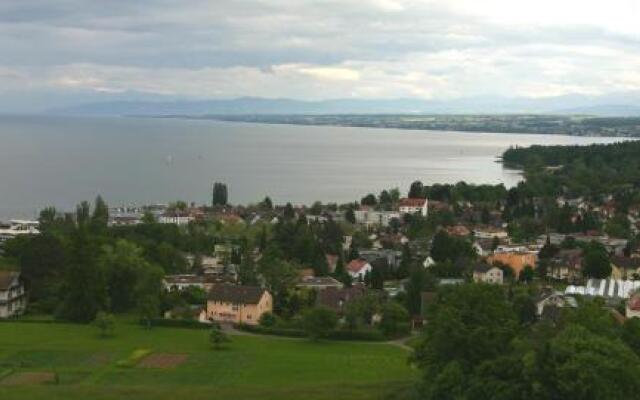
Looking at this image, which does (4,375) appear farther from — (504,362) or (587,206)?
(587,206)

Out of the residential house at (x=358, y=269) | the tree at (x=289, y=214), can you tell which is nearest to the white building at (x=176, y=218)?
the tree at (x=289, y=214)

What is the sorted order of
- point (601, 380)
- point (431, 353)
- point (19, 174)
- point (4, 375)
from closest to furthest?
point (601, 380) < point (431, 353) < point (4, 375) < point (19, 174)

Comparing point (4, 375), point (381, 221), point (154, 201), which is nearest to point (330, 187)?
point (154, 201)

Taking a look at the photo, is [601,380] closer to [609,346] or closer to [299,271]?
[609,346]

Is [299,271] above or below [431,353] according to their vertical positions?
below

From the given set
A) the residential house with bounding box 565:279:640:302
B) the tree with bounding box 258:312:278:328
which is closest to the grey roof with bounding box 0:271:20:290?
the tree with bounding box 258:312:278:328

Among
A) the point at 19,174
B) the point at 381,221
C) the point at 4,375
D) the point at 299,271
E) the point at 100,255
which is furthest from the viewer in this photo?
the point at 19,174

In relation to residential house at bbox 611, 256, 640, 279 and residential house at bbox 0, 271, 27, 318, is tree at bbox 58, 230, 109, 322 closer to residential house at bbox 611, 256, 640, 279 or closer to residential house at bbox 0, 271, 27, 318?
residential house at bbox 0, 271, 27, 318

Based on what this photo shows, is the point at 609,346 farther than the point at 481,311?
No

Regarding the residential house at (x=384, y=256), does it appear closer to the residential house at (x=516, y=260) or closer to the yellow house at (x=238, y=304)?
the residential house at (x=516, y=260)
